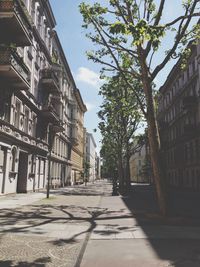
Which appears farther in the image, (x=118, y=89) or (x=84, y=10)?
(x=118, y=89)

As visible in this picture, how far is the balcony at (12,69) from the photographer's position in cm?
1856

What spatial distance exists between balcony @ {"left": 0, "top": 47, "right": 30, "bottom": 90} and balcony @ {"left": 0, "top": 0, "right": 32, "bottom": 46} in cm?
148

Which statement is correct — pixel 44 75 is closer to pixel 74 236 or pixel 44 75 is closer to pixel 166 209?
pixel 166 209

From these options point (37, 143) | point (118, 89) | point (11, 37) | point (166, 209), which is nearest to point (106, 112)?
point (118, 89)

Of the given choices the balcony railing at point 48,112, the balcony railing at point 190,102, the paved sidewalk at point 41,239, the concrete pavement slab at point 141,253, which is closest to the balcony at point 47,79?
the balcony railing at point 48,112

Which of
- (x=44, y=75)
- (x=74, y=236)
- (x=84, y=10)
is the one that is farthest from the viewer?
(x=44, y=75)

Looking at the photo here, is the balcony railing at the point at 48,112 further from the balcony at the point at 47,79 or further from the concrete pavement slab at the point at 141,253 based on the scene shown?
the concrete pavement slab at the point at 141,253

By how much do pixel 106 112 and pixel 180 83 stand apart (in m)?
12.3

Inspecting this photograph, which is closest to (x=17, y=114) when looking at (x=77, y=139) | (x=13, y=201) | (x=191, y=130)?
(x=13, y=201)

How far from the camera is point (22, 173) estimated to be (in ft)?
87.9

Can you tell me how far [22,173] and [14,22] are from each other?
41.1ft

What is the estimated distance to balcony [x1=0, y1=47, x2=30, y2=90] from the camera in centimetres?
1856

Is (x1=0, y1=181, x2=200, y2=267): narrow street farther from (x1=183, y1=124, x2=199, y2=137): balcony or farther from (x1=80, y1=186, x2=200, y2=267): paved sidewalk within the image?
(x1=183, y1=124, x2=199, y2=137): balcony

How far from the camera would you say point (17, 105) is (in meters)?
24.1
